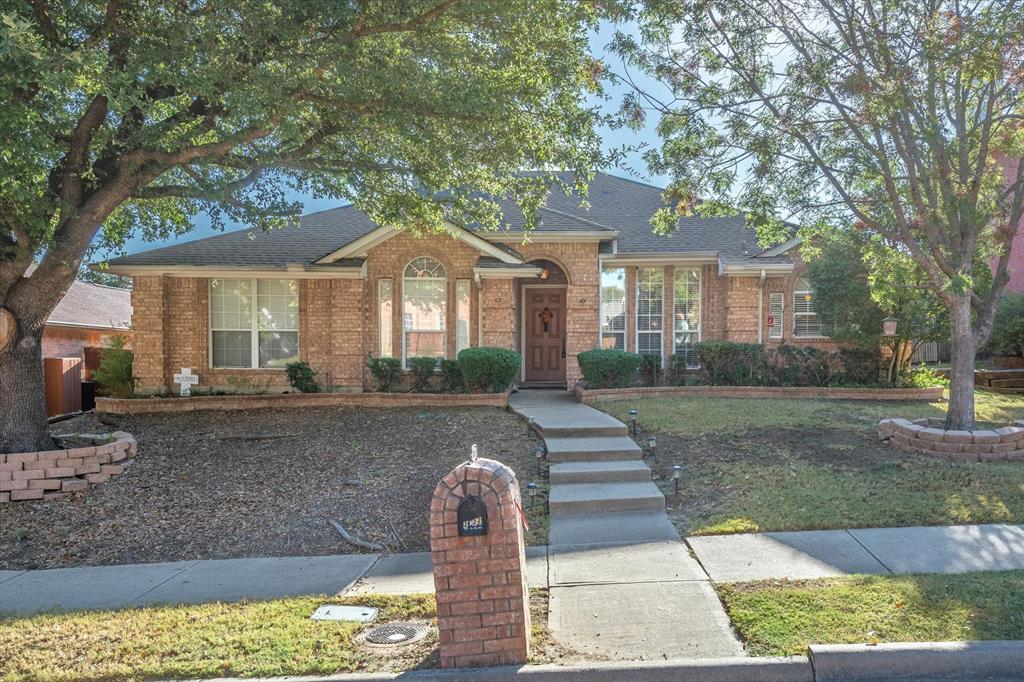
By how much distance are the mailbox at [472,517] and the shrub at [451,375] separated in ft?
28.2

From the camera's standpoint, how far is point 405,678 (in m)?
3.62

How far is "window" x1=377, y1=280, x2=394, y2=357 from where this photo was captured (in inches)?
533

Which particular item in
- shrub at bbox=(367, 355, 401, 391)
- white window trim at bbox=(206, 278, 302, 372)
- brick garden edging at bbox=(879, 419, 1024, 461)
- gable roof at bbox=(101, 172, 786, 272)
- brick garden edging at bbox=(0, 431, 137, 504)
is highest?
gable roof at bbox=(101, 172, 786, 272)

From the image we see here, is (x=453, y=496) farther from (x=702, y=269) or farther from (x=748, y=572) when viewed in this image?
(x=702, y=269)

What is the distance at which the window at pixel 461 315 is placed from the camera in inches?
527

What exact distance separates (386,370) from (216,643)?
8.80m

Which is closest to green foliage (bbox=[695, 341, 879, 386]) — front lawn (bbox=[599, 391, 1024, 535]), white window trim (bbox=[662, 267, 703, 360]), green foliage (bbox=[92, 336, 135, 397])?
white window trim (bbox=[662, 267, 703, 360])

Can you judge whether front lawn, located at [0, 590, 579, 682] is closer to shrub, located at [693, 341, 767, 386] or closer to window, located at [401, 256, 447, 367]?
window, located at [401, 256, 447, 367]

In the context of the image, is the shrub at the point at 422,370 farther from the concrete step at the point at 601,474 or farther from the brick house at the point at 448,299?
the concrete step at the point at 601,474

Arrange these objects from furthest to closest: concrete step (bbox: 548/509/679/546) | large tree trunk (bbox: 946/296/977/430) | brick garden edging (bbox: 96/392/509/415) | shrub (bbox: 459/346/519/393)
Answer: brick garden edging (bbox: 96/392/509/415)
shrub (bbox: 459/346/519/393)
large tree trunk (bbox: 946/296/977/430)
concrete step (bbox: 548/509/679/546)

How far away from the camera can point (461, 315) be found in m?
13.4

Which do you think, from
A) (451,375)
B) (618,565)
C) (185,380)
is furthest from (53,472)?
(618,565)

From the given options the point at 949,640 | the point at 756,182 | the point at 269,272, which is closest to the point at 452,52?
the point at 756,182

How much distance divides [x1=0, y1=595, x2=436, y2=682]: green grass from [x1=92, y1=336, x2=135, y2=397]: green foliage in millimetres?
9522
